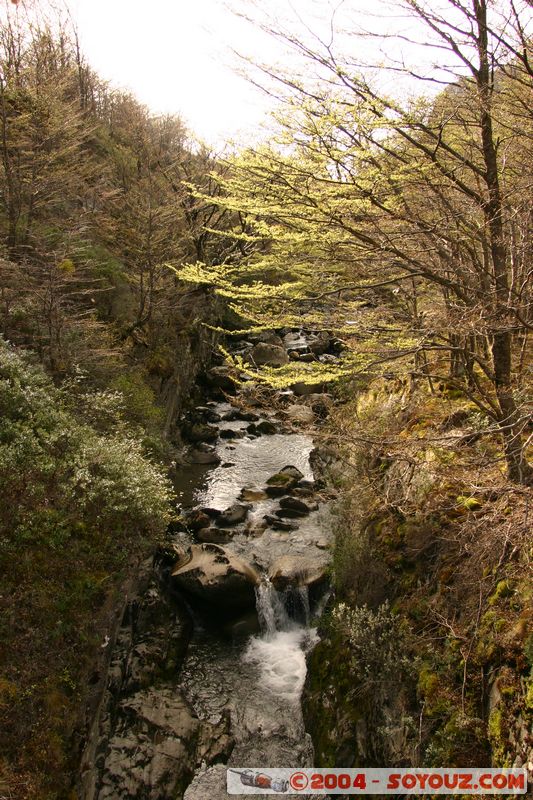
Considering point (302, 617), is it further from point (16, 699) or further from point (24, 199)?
point (24, 199)

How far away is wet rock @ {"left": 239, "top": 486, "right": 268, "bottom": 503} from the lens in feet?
43.3

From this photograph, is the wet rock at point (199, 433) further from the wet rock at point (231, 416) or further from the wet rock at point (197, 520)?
the wet rock at point (197, 520)

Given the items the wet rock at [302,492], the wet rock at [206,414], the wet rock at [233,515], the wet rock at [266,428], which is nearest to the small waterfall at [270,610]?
the wet rock at [233,515]

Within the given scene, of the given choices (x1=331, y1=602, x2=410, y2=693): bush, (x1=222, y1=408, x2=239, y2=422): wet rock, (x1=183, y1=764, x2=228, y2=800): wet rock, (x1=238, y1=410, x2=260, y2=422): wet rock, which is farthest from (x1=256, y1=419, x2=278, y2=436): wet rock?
(x1=183, y1=764, x2=228, y2=800): wet rock

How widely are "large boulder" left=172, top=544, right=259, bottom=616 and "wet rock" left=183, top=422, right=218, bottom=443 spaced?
701 centimetres

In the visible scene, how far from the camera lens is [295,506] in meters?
12.6

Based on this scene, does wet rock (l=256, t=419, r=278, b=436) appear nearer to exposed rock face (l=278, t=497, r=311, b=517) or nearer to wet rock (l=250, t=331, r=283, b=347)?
exposed rock face (l=278, t=497, r=311, b=517)

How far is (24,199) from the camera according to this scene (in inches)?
476

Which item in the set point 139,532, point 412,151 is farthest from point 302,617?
point 412,151

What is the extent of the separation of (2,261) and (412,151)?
8342 mm

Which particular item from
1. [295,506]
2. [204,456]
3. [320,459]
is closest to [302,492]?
[295,506]

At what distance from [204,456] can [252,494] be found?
2.58 meters

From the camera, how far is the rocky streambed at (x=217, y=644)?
6.57m

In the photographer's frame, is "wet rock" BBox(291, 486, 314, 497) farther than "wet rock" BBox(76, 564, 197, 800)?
Yes
